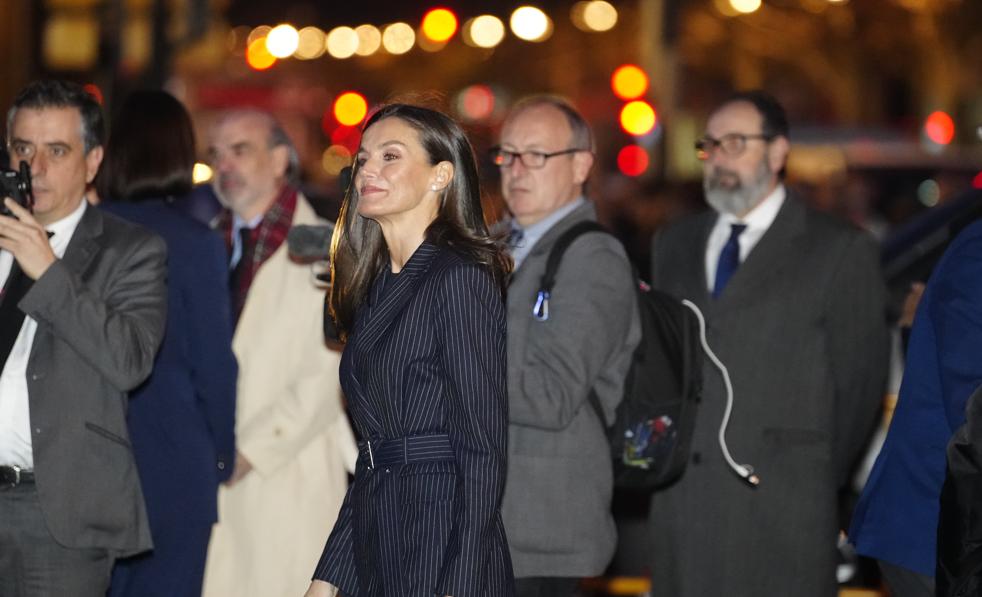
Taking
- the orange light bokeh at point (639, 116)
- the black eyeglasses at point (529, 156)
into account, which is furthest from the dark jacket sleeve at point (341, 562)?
the orange light bokeh at point (639, 116)

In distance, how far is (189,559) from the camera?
6.02 m

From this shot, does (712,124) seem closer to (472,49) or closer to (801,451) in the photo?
(801,451)

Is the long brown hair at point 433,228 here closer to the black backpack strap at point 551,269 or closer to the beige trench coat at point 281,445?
the black backpack strap at point 551,269

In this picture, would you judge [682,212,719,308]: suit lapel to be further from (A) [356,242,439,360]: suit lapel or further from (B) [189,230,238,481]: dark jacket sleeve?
(A) [356,242,439,360]: suit lapel

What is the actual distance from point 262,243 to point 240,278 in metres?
0.19

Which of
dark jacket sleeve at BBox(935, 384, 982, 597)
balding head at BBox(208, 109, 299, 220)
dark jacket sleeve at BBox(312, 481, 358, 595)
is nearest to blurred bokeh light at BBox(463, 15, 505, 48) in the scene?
balding head at BBox(208, 109, 299, 220)

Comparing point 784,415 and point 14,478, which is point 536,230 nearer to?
point 784,415

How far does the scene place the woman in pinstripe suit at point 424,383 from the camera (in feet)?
13.1

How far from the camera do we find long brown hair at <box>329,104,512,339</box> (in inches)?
169

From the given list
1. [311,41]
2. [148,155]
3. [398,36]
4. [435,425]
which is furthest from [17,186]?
[311,41]

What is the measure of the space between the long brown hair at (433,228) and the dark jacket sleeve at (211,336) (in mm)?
1608

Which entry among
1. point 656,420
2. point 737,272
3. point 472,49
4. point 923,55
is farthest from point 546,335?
Answer: point 472,49

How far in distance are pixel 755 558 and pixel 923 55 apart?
32.8m

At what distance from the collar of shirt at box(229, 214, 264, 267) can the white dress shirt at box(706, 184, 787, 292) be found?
6.78 feet
